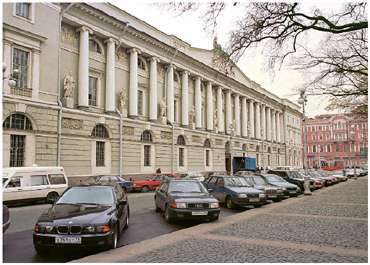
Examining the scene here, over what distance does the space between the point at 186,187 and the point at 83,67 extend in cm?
2063

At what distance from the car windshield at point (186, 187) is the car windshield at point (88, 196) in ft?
13.1

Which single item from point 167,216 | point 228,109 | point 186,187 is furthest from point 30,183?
point 228,109

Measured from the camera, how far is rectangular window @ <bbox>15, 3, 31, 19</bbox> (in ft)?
83.1

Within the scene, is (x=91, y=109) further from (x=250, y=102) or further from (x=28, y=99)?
(x=250, y=102)

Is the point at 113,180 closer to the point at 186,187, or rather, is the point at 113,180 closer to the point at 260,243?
the point at 186,187

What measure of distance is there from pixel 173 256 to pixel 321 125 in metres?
111

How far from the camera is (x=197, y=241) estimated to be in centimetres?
861

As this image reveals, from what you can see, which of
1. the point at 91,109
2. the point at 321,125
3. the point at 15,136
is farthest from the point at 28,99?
the point at 321,125

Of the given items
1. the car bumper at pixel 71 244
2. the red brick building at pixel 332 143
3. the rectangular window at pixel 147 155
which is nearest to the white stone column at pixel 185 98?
the rectangular window at pixel 147 155

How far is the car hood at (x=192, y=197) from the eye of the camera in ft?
39.5

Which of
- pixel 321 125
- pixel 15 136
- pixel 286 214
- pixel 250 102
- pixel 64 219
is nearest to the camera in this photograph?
pixel 64 219

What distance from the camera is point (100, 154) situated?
31.6 metres

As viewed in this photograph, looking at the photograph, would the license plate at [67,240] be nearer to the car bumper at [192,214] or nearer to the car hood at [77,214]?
the car hood at [77,214]

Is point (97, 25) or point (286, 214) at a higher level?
point (97, 25)
